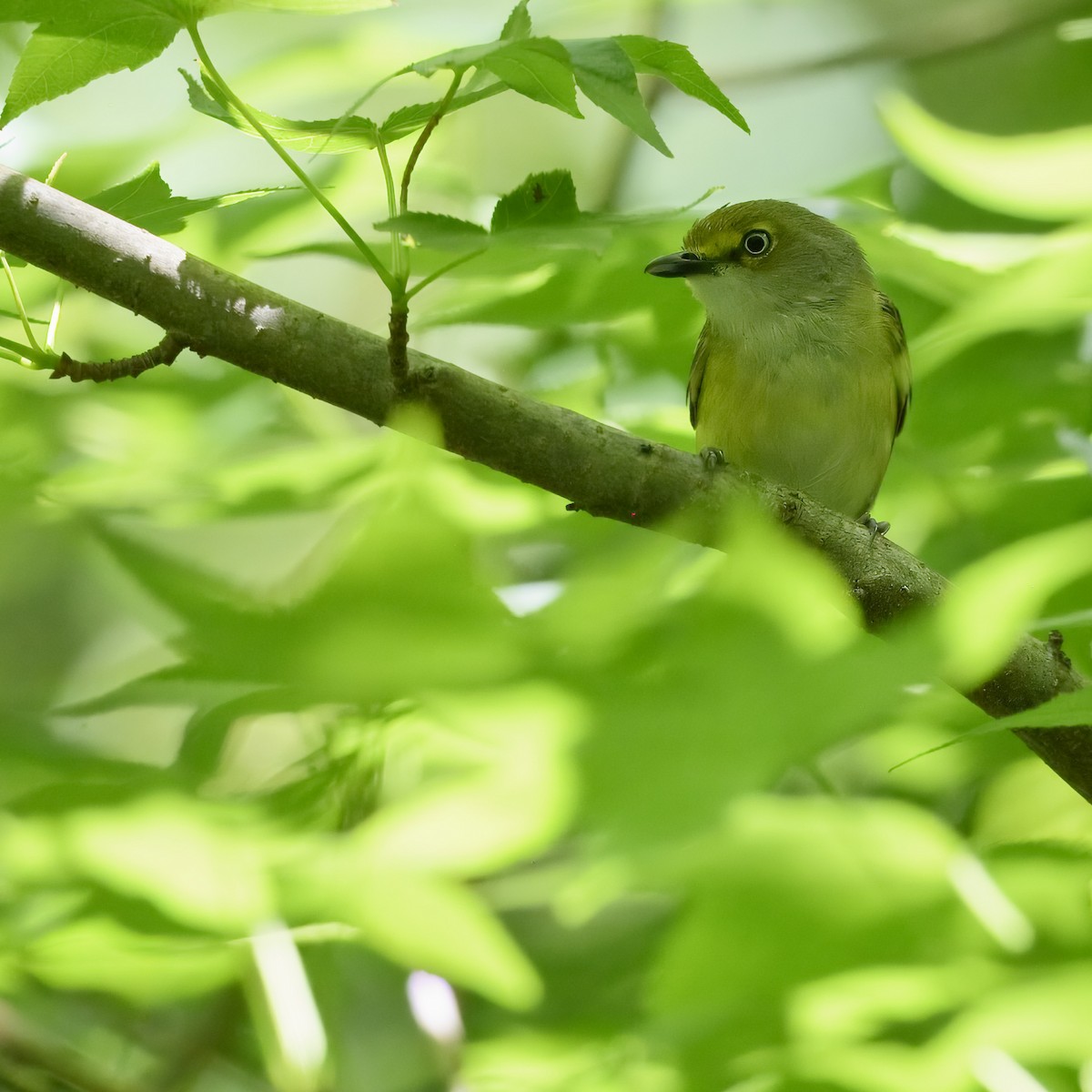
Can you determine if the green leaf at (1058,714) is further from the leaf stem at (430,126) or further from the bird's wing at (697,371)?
the bird's wing at (697,371)

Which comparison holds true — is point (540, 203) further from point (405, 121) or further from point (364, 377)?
point (364, 377)

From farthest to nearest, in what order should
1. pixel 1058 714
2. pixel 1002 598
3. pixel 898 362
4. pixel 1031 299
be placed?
pixel 898 362 < pixel 1031 299 < pixel 1058 714 < pixel 1002 598

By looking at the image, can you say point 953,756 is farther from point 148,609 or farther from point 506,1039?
point 148,609

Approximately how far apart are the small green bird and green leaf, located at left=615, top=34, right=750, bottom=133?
233cm

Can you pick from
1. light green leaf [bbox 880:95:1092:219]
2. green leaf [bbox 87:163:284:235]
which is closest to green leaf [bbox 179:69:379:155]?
green leaf [bbox 87:163:284:235]

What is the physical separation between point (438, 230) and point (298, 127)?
349 mm

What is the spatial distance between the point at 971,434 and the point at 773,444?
161 centimetres

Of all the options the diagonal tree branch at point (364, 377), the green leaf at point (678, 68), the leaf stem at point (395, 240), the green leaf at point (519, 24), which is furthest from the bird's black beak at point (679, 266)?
the green leaf at point (519, 24)

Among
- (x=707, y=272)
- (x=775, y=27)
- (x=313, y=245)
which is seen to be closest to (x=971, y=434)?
(x=313, y=245)

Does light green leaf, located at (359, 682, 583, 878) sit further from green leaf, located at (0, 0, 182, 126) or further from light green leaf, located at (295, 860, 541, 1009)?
green leaf, located at (0, 0, 182, 126)

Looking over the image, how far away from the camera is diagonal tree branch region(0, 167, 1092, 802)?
1811 millimetres

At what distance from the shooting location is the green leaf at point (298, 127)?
158 centimetres

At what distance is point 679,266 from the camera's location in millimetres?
3424

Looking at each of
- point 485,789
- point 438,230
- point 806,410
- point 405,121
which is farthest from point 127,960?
point 806,410
